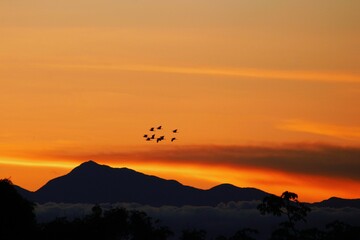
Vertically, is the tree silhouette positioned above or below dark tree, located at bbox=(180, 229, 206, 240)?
below

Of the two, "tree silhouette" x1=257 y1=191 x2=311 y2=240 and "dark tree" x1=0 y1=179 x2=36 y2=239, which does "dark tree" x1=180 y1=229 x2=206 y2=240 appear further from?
"tree silhouette" x1=257 y1=191 x2=311 y2=240

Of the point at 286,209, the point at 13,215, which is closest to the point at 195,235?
the point at 13,215

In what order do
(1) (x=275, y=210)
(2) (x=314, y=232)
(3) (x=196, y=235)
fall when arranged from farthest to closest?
(3) (x=196, y=235) → (2) (x=314, y=232) → (1) (x=275, y=210)

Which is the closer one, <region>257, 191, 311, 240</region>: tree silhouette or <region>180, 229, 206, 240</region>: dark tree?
<region>257, 191, 311, 240</region>: tree silhouette

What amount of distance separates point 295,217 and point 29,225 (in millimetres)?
51506

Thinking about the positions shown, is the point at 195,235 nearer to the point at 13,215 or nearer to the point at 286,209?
the point at 13,215

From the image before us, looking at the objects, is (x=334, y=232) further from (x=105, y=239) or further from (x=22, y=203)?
(x=105, y=239)

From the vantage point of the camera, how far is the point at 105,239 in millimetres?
197500

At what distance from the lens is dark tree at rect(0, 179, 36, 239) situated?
168m

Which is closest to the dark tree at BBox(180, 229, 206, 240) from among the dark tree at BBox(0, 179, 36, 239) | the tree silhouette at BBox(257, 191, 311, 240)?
the dark tree at BBox(0, 179, 36, 239)

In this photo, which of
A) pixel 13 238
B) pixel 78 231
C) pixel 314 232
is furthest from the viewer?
pixel 78 231

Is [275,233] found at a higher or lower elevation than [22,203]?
lower

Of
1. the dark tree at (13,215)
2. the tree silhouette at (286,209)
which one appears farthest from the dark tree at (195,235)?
the tree silhouette at (286,209)

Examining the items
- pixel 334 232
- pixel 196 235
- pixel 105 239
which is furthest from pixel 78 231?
pixel 334 232
